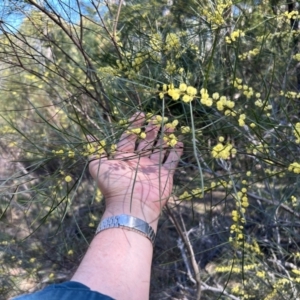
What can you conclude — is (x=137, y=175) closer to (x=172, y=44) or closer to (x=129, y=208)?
(x=129, y=208)

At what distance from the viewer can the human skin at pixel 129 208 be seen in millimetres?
887

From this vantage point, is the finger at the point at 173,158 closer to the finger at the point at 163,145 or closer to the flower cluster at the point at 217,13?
the finger at the point at 163,145

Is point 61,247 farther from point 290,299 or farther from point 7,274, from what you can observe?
point 290,299

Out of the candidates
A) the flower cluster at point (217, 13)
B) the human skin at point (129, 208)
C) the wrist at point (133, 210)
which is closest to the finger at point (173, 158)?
the human skin at point (129, 208)

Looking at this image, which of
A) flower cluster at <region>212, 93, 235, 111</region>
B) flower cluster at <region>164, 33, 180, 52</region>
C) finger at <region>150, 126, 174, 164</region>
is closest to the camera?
flower cluster at <region>212, 93, 235, 111</region>

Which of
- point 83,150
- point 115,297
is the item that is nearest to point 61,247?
point 83,150

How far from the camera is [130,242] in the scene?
96 centimetres

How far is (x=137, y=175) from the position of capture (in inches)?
42.9

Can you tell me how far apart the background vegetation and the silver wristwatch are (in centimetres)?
7

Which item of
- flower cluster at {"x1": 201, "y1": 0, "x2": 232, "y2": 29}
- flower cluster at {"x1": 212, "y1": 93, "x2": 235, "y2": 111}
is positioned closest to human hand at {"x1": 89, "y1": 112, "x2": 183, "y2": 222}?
flower cluster at {"x1": 212, "y1": 93, "x2": 235, "y2": 111}

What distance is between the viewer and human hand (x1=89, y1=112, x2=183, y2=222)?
3.39ft

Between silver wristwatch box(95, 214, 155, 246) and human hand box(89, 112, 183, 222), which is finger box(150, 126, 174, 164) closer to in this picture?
human hand box(89, 112, 183, 222)

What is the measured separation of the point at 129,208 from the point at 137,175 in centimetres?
11

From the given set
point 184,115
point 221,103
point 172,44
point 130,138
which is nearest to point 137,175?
point 130,138
